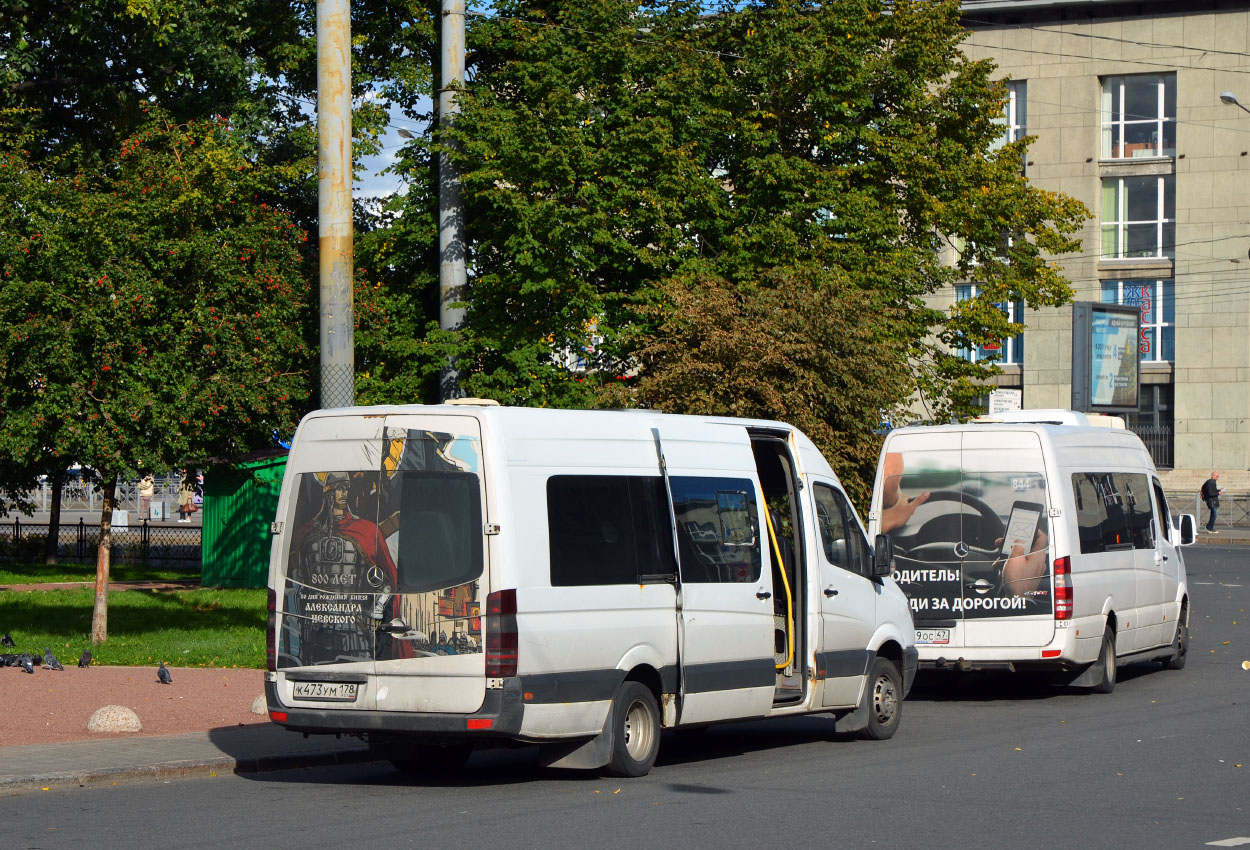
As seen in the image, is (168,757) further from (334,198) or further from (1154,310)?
(1154,310)

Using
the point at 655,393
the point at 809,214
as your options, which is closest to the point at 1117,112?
the point at 809,214

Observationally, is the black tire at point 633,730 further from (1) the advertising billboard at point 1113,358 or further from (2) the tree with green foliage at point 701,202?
(1) the advertising billboard at point 1113,358

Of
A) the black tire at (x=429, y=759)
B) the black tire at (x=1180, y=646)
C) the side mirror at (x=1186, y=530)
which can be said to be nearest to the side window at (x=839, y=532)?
the black tire at (x=429, y=759)

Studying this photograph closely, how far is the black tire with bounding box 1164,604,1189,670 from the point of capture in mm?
17734

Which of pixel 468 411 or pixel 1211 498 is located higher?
pixel 468 411

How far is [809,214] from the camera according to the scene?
80.3 ft

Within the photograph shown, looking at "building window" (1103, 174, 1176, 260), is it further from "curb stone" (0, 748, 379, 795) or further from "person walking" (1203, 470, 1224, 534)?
"curb stone" (0, 748, 379, 795)

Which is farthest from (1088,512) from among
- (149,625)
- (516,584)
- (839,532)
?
(149,625)

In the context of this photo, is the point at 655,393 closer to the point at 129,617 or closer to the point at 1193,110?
the point at 129,617

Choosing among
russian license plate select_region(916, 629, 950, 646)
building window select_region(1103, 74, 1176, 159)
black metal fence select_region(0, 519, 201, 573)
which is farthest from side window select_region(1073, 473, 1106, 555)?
building window select_region(1103, 74, 1176, 159)

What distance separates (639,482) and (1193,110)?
50.4 metres

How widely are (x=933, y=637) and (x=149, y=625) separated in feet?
38.2

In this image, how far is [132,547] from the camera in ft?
120

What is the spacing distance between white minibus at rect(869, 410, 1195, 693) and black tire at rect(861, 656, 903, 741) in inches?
87.9
